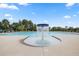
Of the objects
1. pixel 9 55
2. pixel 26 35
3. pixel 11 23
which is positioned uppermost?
pixel 11 23

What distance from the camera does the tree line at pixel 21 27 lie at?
1.93m

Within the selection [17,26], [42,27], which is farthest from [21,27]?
[42,27]

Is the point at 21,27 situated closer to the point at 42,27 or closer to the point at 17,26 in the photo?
the point at 17,26

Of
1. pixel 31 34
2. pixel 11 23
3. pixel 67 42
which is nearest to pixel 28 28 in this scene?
pixel 31 34

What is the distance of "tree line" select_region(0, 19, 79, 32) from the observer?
1.93 meters

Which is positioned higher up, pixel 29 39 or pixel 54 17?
pixel 54 17

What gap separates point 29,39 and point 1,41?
36cm

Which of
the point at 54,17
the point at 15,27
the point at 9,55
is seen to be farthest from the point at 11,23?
the point at 54,17

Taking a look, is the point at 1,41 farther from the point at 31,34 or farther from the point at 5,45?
the point at 31,34

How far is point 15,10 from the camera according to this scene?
1.92 metres

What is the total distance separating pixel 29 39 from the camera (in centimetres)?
195

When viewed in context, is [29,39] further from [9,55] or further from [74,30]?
[74,30]

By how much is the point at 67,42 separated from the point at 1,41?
0.85 m

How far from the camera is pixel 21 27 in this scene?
198 cm
